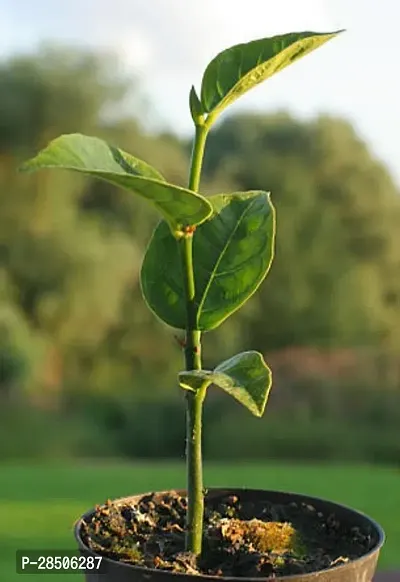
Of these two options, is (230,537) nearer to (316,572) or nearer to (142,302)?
(316,572)

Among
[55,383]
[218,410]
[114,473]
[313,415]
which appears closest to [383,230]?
[313,415]

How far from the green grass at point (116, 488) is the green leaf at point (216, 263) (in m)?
2.70

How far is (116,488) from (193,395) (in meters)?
4.31

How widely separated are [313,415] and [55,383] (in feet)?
6.89

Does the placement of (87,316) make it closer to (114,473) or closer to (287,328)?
(287,328)

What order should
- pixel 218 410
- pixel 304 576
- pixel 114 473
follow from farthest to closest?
1. pixel 218 410
2. pixel 114 473
3. pixel 304 576

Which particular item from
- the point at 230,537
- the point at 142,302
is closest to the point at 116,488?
the point at 142,302

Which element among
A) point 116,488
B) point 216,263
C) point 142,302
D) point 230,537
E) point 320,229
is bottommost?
point 116,488

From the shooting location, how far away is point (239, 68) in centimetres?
43

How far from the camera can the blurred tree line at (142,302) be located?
688 cm

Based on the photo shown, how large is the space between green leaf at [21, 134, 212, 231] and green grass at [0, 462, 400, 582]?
2760mm

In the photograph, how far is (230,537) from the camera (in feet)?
1.50

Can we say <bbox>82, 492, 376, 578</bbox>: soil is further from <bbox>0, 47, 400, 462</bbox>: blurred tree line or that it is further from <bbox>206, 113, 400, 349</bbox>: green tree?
<bbox>206, 113, 400, 349</bbox>: green tree

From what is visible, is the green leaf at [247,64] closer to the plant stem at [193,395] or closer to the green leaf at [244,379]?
the plant stem at [193,395]
